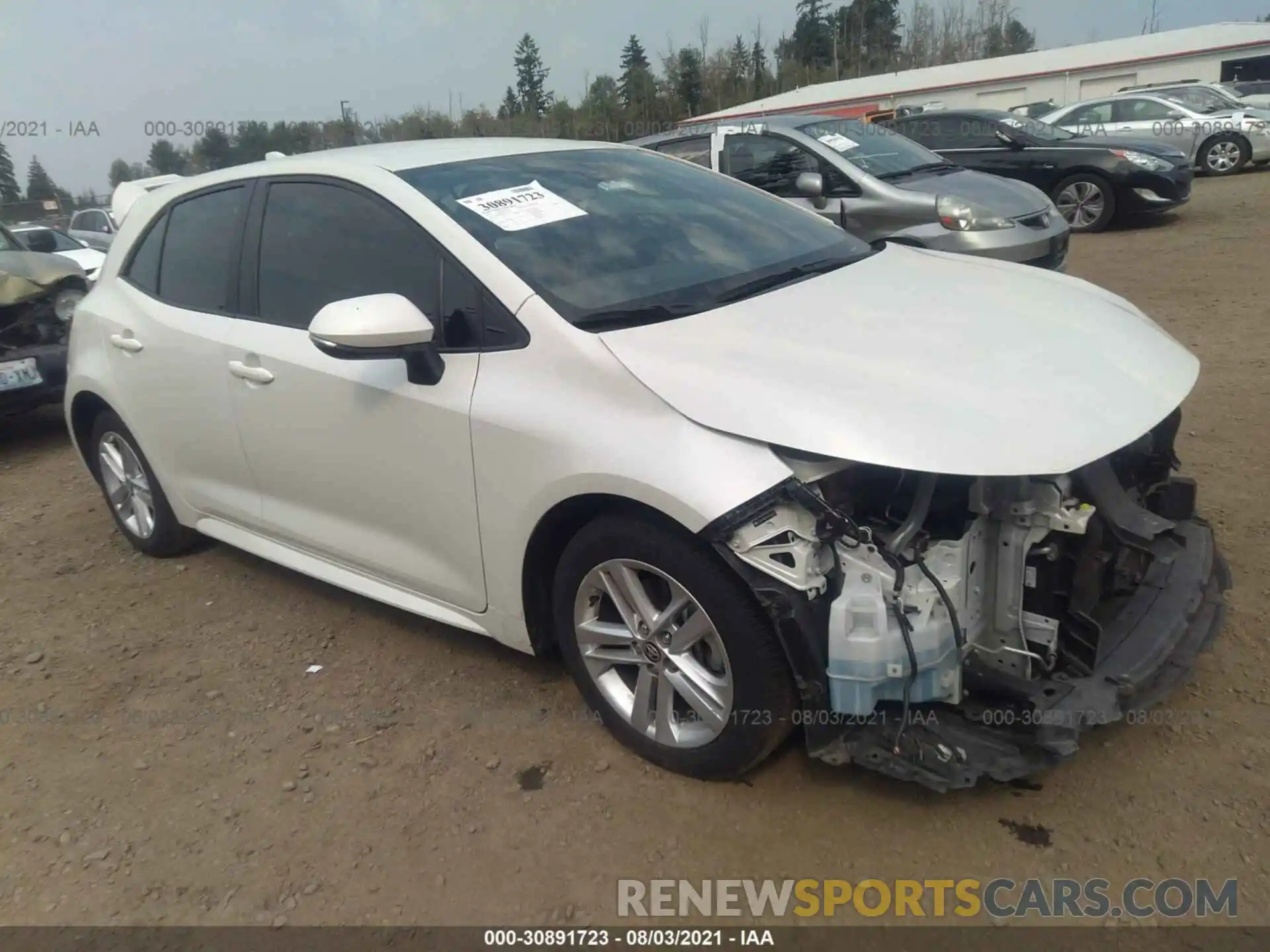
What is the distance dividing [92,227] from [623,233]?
18.8 meters

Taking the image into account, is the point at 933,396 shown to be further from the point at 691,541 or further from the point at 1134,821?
the point at 1134,821

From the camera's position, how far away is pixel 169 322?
3934 mm

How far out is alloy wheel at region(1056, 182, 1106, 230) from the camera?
11.6 meters

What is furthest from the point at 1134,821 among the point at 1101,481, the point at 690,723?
the point at 690,723

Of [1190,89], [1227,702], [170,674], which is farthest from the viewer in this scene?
[1190,89]

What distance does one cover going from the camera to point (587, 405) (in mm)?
2637

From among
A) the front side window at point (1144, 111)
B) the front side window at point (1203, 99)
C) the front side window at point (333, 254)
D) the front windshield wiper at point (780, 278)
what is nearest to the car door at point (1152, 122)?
the front side window at point (1144, 111)

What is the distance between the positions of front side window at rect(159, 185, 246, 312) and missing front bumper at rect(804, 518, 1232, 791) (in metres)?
2.75

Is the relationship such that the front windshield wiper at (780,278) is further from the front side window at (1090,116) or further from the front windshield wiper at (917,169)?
the front side window at (1090,116)


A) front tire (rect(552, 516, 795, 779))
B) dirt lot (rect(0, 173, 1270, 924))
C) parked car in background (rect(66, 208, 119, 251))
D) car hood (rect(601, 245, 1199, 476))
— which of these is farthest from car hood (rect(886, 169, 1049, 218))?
parked car in background (rect(66, 208, 119, 251))

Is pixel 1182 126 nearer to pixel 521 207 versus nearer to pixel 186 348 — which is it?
pixel 521 207

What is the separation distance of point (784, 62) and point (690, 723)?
214 feet

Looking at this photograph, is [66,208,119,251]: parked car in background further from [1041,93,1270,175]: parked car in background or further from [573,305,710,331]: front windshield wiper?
[573,305,710,331]: front windshield wiper

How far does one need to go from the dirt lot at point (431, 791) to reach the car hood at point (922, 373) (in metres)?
0.23
